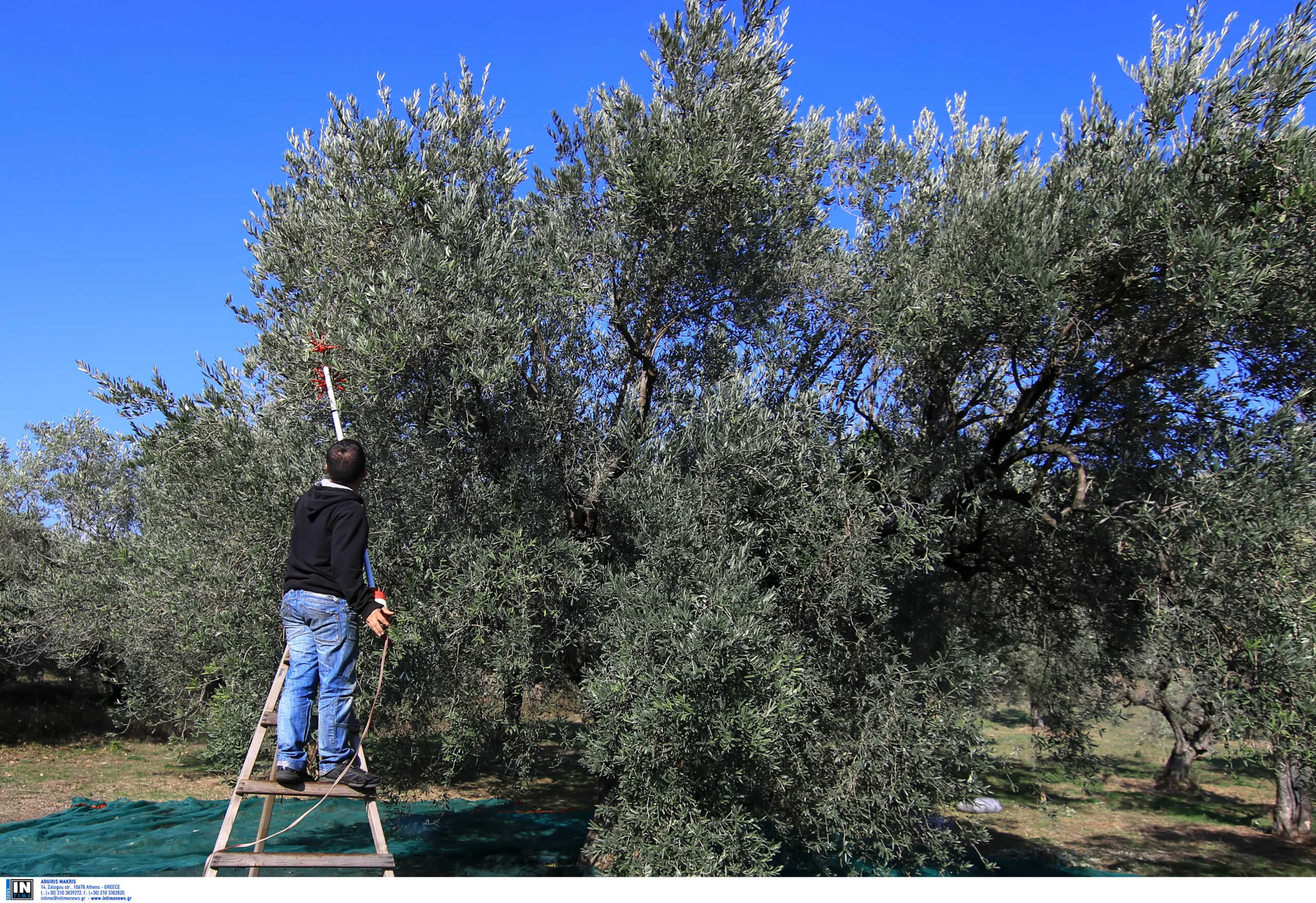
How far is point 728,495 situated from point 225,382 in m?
5.20

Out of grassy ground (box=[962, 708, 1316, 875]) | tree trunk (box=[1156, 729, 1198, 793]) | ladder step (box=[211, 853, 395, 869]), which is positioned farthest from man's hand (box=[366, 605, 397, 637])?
tree trunk (box=[1156, 729, 1198, 793])

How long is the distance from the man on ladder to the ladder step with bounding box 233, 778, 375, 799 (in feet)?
0.13

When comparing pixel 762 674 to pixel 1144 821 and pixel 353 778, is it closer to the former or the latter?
pixel 353 778

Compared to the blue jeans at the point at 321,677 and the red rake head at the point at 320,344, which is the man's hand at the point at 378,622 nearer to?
the blue jeans at the point at 321,677

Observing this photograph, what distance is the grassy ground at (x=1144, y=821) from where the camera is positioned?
13164 mm

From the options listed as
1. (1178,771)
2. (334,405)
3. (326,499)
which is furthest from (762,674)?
(1178,771)

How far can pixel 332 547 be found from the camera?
17.2ft

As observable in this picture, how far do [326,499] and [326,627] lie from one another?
836mm

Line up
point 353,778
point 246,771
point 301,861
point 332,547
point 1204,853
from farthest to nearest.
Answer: point 1204,853
point 332,547
point 353,778
point 246,771
point 301,861

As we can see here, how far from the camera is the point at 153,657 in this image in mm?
11219

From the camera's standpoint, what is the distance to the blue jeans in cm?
508

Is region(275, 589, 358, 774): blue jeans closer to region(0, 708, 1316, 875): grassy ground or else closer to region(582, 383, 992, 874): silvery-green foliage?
region(582, 383, 992, 874): silvery-green foliage
